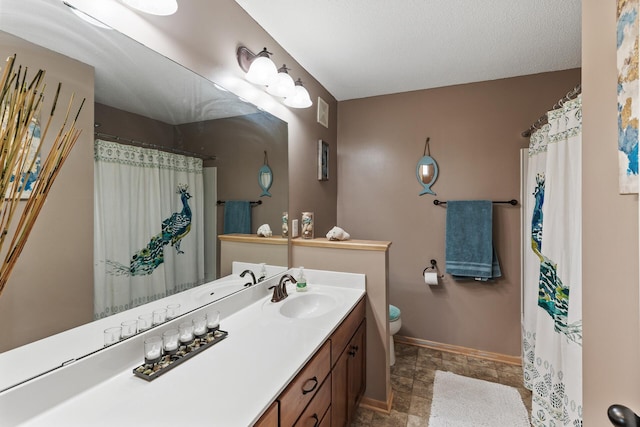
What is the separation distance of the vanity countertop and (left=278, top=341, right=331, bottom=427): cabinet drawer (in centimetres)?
5

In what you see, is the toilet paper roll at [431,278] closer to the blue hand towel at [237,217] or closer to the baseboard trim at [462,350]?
the baseboard trim at [462,350]

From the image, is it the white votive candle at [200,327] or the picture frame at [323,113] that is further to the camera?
the picture frame at [323,113]

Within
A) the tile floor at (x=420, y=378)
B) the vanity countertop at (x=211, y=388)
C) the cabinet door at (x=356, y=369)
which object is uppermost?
the vanity countertop at (x=211, y=388)

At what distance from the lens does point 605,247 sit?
0.70 m

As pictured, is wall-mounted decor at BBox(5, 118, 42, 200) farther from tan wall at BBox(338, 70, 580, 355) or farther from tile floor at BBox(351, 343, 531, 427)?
tan wall at BBox(338, 70, 580, 355)

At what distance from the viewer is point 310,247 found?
1.96 metres

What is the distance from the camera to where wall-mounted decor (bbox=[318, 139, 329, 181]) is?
241 cm

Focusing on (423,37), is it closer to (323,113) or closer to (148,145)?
(323,113)

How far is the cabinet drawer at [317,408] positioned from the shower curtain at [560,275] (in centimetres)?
118

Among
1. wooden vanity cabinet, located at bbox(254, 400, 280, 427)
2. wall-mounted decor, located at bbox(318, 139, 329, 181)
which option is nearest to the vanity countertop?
wooden vanity cabinet, located at bbox(254, 400, 280, 427)

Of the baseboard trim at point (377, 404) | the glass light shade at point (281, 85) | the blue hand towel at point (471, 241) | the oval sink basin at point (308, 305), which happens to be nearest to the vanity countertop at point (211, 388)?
the oval sink basin at point (308, 305)

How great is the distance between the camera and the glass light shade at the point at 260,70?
150 cm

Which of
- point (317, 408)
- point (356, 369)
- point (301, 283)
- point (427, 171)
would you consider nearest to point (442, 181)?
point (427, 171)

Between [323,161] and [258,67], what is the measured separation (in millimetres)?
1089
